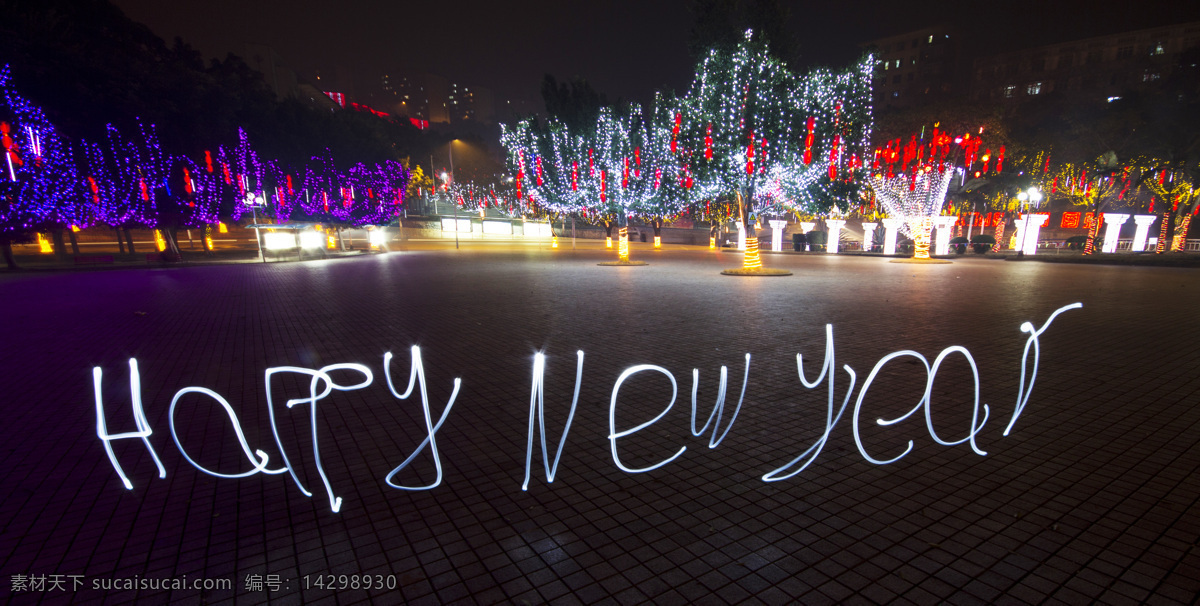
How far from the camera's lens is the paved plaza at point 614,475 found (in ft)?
9.40

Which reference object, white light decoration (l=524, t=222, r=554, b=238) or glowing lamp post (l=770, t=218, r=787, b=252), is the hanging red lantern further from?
white light decoration (l=524, t=222, r=554, b=238)

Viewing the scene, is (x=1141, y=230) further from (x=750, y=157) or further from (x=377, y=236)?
(x=377, y=236)

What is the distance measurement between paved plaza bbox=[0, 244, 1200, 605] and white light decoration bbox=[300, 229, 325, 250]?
2539 cm

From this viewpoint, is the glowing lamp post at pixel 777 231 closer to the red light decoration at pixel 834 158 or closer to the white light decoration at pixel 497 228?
the red light decoration at pixel 834 158

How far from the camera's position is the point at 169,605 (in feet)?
8.75

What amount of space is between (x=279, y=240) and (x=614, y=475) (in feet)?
111

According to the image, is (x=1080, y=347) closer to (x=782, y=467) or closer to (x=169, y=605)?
(x=782, y=467)

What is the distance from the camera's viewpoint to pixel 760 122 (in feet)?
59.7

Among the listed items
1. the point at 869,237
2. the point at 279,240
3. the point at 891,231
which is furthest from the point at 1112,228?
the point at 279,240

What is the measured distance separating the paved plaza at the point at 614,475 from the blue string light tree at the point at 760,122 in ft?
35.9

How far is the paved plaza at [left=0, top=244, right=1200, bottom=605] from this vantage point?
9.40 ft

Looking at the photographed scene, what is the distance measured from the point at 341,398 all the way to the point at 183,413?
1.53 metres

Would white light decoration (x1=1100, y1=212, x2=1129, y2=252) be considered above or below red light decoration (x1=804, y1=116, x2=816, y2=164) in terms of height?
below

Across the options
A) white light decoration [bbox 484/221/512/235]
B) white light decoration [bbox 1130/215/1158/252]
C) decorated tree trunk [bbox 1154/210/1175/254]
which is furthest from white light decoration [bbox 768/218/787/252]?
white light decoration [bbox 484/221/512/235]
